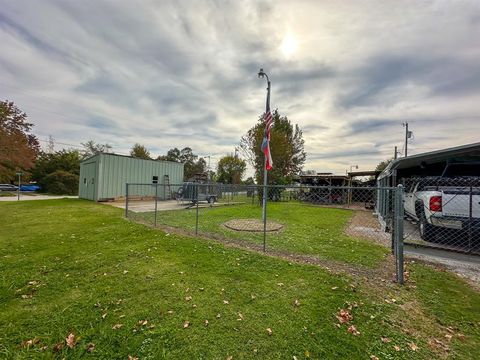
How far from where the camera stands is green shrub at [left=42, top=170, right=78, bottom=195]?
1195 inches

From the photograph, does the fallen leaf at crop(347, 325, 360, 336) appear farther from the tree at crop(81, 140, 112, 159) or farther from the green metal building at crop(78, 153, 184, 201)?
the tree at crop(81, 140, 112, 159)

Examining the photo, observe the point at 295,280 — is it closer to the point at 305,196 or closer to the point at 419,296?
the point at 419,296

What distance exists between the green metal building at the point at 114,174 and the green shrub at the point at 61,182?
12.4m

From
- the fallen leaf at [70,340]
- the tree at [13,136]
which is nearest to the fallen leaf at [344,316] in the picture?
the fallen leaf at [70,340]

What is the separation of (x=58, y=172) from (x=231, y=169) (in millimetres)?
26469

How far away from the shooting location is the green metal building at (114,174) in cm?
1756

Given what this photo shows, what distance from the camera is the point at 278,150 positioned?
21266 millimetres

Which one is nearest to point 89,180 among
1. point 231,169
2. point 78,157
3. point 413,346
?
point 78,157

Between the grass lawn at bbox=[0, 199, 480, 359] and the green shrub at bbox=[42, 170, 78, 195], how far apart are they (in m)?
31.9

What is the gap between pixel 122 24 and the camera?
6.84m

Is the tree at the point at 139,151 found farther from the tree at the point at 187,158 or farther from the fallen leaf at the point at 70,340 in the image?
the fallen leaf at the point at 70,340

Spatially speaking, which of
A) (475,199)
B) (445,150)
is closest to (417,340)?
(475,199)

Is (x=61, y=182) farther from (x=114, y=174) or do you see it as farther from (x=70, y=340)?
(x=70, y=340)

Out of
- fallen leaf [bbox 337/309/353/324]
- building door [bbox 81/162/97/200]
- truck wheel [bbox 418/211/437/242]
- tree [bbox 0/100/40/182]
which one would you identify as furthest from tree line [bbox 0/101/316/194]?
fallen leaf [bbox 337/309/353/324]
